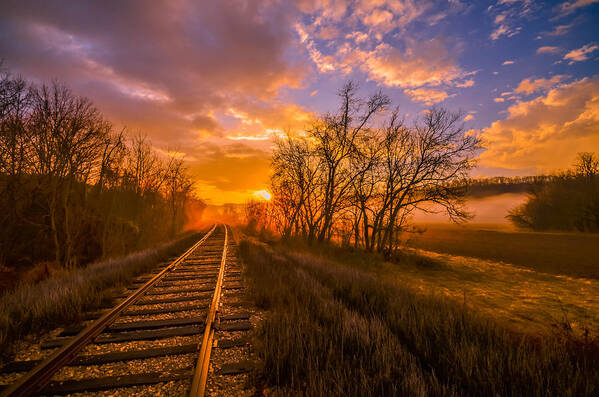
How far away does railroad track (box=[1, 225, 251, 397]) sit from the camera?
8.07 ft

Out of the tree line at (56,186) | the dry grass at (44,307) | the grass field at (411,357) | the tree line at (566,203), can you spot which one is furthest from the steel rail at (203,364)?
the tree line at (566,203)

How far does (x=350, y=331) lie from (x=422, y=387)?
144 centimetres

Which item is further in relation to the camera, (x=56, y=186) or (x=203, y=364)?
(x=56, y=186)

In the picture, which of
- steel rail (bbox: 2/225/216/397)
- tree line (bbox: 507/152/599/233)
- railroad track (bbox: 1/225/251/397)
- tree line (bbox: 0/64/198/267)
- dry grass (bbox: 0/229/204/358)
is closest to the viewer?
steel rail (bbox: 2/225/216/397)

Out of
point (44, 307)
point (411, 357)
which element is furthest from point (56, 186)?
point (411, 357)

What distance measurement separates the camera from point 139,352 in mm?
3105

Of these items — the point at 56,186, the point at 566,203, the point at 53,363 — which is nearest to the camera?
the point at 53,363

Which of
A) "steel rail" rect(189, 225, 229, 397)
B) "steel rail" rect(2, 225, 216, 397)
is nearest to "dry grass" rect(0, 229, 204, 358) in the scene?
"steel rail" rect(2, 225, 216, 397)

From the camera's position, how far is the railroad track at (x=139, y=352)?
246 cm

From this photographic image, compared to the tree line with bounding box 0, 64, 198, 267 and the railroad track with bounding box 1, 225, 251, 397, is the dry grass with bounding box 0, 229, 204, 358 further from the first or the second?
the tree line with bounding box 0, 64, 198, 267

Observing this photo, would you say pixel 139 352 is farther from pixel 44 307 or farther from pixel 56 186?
pixel 56 186

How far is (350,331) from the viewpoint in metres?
3.49

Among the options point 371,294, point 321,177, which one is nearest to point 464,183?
point 321,177

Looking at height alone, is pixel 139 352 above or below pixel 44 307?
below
